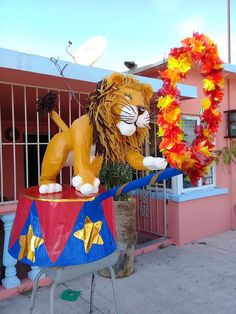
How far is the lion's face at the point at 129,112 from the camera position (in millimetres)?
1850

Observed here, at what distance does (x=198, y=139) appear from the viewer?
1646 mm

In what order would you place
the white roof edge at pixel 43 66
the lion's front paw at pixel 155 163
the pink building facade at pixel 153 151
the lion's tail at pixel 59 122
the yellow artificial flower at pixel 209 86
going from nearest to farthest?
the yellow artificial flower at pixel 209 86, the lion's front paw at pixel 155 163, the lion's tail at pixel 59 122, the white roof edge at pixel 43 66, the pink building facade at pixel 153 151

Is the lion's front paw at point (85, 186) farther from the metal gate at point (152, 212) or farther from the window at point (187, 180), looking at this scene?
the metal gate at point (152, 212)

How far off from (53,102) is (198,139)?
51.6 inches

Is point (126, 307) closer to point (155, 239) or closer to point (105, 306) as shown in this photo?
point (105, 306)

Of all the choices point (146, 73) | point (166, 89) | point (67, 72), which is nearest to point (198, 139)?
point (166, 89)

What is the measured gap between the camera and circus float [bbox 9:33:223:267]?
5.26 ft

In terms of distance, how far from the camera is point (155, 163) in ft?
6.43

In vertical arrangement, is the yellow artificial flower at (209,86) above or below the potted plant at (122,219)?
above

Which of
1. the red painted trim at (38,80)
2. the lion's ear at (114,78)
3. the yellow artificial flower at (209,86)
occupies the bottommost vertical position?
the yellow artificial flower at (209,86)

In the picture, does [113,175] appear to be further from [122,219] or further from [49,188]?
[49,188]

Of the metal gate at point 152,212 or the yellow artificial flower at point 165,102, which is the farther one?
the metal gate at point 152,212

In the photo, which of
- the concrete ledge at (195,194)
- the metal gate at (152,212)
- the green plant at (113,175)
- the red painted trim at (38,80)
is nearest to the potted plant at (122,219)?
the green plant at (113,175)

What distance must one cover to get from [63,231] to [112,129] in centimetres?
70
